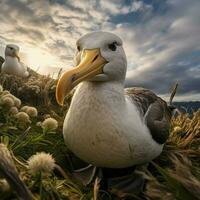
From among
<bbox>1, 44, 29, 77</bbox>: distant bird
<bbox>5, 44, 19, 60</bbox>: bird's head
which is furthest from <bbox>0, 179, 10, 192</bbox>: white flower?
<bbox>5, 44, 19, 60</bbox>: bird's head

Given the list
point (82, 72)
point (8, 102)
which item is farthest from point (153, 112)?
point (8, 102)

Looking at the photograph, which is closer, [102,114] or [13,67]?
[102,114]

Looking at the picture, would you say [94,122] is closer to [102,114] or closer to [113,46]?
[102,114]

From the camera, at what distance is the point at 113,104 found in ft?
9.58

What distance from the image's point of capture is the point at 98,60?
9.72 feet

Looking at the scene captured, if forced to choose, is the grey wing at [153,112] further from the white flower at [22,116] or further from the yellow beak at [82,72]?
the white flower at [22,116]

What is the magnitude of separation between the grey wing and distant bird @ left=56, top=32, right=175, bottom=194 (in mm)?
12

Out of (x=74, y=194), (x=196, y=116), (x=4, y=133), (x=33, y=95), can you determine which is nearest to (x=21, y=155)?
(x=4, y=133)

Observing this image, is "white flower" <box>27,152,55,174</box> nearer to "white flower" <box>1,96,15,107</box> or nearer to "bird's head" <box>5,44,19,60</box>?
"white flower" <box>1,96,15,107</box>

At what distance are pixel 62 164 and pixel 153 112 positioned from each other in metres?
0.91

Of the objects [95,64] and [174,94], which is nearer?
[95,64]

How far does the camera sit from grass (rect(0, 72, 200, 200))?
189 centimetres

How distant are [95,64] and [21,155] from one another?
0.85 metres

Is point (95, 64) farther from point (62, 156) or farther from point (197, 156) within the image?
point (197, 156)
